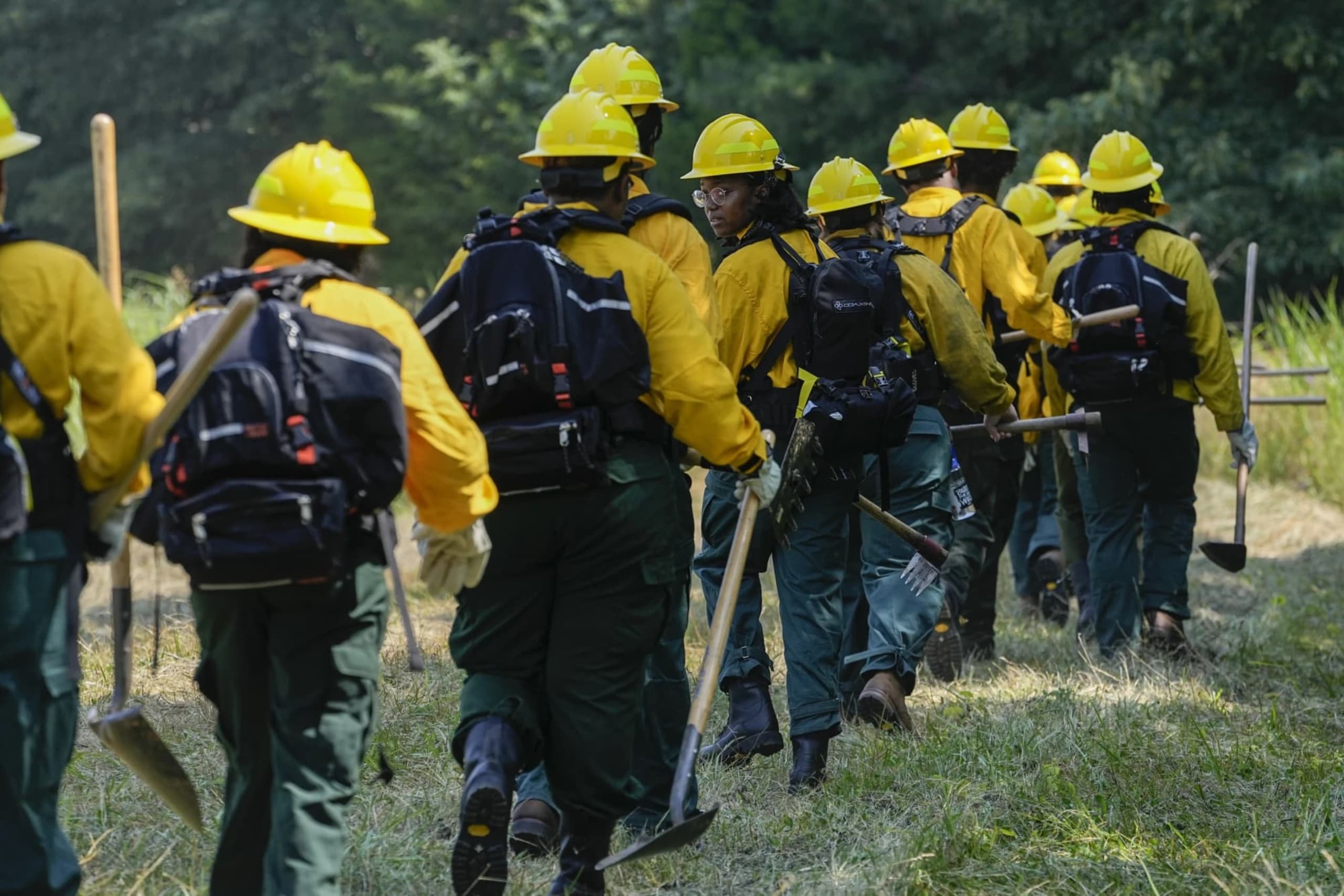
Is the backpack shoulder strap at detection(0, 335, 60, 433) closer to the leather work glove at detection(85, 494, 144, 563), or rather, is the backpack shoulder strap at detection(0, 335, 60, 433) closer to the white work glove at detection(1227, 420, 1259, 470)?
the leather work glove at detection(85, 494, 144, 563)

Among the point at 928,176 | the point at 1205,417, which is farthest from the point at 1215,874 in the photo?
the point at 1205,417

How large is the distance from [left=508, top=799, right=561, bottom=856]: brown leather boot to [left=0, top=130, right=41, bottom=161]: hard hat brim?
2192mm

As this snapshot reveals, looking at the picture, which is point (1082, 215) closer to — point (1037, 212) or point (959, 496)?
point (1037, 212)

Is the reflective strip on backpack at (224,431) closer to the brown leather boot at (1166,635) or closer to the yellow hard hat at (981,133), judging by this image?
the yellow hard hat at (981,133)

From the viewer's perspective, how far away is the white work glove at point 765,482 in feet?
16.1

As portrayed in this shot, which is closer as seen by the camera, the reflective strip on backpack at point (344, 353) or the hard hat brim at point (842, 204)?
the reflective strip on backpack at point (344, 353)

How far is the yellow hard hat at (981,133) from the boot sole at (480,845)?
15.1ft

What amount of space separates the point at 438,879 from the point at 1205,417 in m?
11.1

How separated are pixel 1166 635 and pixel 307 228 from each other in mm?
4932

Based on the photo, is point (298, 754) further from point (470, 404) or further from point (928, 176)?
point (928, 176)

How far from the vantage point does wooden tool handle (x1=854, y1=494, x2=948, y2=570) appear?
Answer: 18.9ft

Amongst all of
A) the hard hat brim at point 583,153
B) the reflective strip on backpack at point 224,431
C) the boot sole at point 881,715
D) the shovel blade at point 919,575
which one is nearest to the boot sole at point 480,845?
the reflective strip on backpack at point 224,431

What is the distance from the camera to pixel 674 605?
187 inches

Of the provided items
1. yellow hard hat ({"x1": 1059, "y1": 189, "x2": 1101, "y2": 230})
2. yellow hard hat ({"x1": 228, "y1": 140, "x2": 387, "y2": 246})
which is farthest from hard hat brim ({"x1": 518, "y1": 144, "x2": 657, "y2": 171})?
yellow hard hat ({"x1": 1059, "y1": 189, "x2": 1101, "y2": 230})
